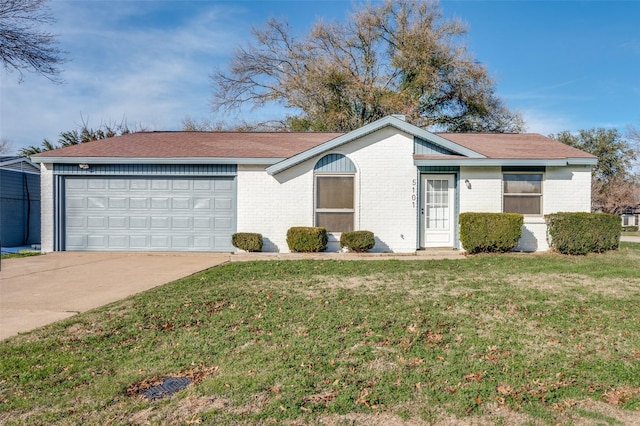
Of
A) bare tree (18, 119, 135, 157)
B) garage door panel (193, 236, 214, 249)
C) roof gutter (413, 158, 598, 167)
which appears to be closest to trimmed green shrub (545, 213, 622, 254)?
roof gutter (413, 158, 598, 167)

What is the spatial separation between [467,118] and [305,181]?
18.7 m

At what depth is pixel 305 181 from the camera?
41.1 feet

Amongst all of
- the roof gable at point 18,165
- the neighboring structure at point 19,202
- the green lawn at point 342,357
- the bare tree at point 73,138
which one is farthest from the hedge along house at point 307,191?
the bare tree at point 73,138

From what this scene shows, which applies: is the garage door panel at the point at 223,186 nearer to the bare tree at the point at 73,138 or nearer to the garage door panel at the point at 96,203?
the garage door panel at the point at 96,203

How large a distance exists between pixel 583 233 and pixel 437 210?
3.84m

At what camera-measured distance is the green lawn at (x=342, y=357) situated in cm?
318

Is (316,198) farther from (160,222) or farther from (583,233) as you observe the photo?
(583,233)

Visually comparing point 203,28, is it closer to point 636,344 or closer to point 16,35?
point 16,35

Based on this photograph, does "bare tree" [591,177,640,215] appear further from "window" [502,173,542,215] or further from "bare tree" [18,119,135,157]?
"bare tree" [18,119,135,157]

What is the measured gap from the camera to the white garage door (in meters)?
12.9

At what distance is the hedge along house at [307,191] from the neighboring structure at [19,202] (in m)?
3.29

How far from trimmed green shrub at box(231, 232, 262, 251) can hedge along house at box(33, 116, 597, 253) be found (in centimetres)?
44

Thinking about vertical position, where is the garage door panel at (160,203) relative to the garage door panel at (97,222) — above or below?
above

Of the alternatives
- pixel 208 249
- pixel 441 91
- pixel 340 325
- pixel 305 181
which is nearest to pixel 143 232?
pixel 208 249
